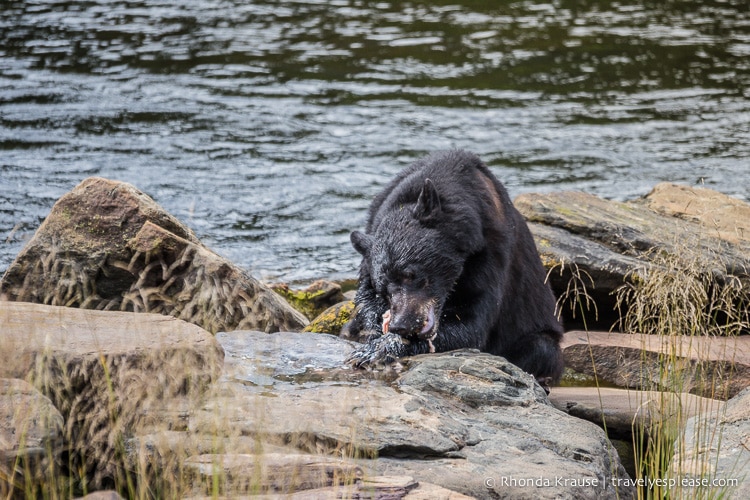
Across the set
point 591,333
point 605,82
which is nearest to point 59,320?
point 591,333

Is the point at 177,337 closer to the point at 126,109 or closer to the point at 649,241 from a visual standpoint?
the point at 649,241

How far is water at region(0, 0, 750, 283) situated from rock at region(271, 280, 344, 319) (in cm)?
73

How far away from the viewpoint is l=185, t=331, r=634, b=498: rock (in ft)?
12.8

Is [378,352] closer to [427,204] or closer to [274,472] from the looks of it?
[427,204]

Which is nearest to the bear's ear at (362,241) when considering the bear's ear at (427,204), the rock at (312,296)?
the bear's ear at (427,204)

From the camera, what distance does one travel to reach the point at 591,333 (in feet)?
23.6

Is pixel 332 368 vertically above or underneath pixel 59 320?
underneath

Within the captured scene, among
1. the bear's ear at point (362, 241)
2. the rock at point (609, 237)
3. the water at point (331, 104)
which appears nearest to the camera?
the bear's ear at point (362, 241)

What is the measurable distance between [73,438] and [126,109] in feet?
28.5

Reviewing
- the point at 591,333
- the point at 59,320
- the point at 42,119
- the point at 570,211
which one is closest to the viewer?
the point at 59,320

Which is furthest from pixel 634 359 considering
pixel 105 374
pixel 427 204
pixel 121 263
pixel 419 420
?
pixel 105 374

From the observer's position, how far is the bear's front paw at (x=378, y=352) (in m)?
5.18

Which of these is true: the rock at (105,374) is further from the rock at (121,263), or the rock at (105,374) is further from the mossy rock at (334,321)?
the mossy rock at (334,321)

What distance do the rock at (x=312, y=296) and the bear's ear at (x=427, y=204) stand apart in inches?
89.1
